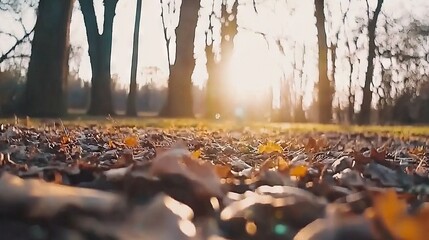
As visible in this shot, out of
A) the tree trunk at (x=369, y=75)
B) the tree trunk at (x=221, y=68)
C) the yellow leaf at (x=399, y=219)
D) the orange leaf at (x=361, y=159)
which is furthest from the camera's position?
the tree trunk at (x=221, y=68)

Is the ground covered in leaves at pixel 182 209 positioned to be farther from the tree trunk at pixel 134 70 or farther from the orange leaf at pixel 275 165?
the tree trunk at pixel 134 70

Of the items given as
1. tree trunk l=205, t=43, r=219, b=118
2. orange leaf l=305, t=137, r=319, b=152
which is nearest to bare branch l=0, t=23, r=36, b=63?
tree trunk l=205, t=43, r=219, b=118

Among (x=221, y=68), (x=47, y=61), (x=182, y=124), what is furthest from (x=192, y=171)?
(x=221, y=68)

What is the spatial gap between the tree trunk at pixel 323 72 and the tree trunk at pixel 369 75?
2.85 metres

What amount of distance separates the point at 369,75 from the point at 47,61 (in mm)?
16508

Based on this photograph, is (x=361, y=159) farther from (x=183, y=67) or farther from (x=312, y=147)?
(x=183, y=67)

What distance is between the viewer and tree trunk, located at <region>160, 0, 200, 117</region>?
22.0m

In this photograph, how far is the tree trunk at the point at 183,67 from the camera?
2197 cm

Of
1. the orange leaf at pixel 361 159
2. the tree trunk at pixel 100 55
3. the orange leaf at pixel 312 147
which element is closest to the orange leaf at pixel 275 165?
the orange leaf at pixel 361 159

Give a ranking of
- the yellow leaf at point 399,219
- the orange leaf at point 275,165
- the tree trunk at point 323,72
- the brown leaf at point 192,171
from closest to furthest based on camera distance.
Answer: the yellow leaf at point 399,219 < the brown leaf at point 192,171 < the orange leaf at point 275,165 < the tree trunk at point 323,72

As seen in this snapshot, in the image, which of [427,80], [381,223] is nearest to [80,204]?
[381,223]

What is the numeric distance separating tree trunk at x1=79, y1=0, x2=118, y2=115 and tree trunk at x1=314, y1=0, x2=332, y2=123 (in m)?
7.59

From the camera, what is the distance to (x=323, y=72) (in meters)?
23.9

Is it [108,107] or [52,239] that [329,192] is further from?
[108,107]
